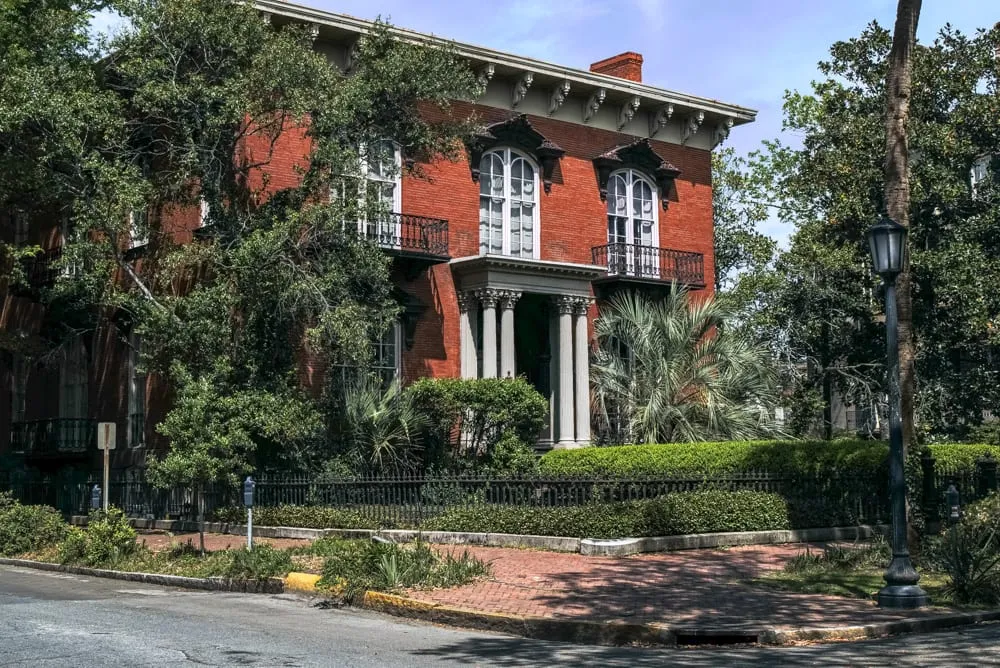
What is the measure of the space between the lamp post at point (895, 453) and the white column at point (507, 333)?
14846 mm

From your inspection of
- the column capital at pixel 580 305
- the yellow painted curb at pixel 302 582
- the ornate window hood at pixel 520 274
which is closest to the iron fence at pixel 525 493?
the yellow painted curb at pixel 302 582

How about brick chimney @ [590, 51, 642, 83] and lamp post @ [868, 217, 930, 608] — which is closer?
lamp post @ [868, 217, 930, 608]

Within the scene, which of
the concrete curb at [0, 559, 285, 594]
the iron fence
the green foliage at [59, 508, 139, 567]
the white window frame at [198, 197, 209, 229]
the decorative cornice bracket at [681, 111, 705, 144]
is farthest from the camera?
the decorative cornice bracket at [681, 111, 705, 144]

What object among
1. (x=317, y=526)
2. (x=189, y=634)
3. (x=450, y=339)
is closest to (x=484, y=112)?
(x=450, y=339)

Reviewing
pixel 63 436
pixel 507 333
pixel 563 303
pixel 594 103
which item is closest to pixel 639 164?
pixel 594 103

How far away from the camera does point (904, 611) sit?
1266 cm

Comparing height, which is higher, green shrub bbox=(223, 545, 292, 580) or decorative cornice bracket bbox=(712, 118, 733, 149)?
decorative cornice bracket bbox=(712, 118, 733, 149)

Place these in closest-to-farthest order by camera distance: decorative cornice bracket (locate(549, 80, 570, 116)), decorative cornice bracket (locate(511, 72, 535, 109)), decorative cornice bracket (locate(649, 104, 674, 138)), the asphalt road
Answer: the asphalt road < decorative cornice bracket (locate(511, 72, 535, 109)) < decorative cornice bracket (locate(549, 80, 570, 116)) < decorative cornice bracket (locate(649, 104, 674, 138))

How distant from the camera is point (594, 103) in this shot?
104 ft

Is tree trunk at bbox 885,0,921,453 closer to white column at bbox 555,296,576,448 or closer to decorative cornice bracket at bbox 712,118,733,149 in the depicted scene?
white column at bbox 555,296,576,448

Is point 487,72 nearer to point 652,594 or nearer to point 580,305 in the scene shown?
point 580,305

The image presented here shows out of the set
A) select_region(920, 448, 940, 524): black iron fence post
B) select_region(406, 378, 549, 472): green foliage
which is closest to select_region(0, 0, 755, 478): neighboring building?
select_region(406, 378, 549, 472): green foliage

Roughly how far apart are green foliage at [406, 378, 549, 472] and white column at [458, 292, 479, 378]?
2373 millimetres

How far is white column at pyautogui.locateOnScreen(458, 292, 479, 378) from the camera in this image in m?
29.2
